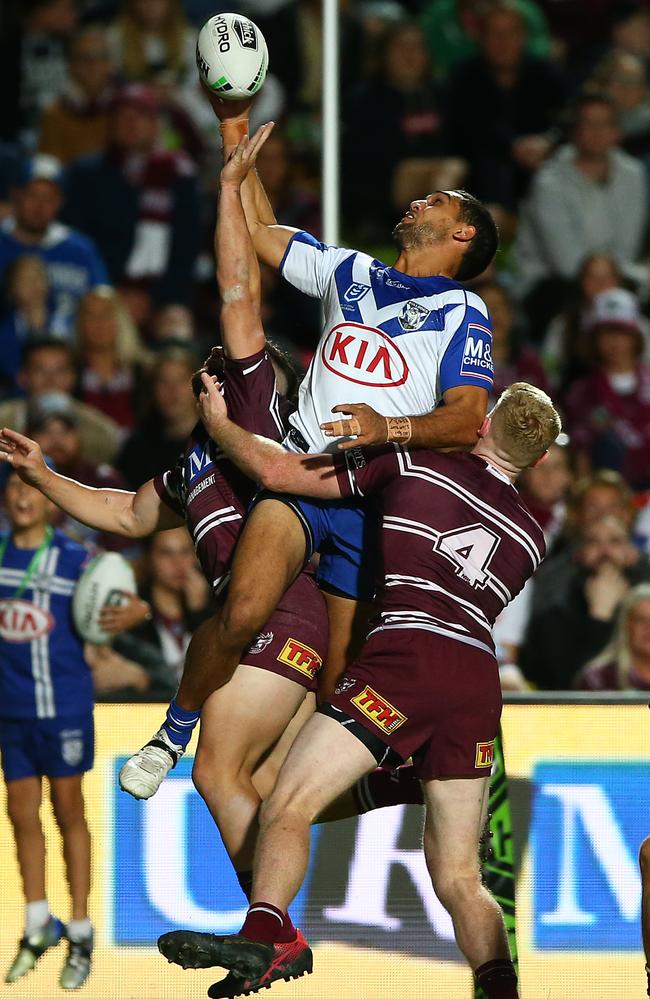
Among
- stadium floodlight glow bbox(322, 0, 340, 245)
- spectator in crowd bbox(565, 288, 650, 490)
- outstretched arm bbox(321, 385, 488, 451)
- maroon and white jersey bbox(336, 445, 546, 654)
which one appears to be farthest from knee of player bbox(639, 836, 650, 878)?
spectator in crowd bbox(565, 288, 650, 490)

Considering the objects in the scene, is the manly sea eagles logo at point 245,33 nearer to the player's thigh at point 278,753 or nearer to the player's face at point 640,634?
the player's thigh at point 278,753

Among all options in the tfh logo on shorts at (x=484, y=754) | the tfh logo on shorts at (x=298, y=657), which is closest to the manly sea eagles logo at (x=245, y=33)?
the tfh logo on shorts at (x=298, y=657)

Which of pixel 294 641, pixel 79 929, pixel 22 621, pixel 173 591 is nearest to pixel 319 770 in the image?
pixel 294 641

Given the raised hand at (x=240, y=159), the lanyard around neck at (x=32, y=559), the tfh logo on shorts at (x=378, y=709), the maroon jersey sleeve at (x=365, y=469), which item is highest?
the raised hand at (x=240, y=159)

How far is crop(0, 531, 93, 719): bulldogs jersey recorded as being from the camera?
23.7ft

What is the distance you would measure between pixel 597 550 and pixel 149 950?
340 cm

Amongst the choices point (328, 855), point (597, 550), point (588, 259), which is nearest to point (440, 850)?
point (328, 855)

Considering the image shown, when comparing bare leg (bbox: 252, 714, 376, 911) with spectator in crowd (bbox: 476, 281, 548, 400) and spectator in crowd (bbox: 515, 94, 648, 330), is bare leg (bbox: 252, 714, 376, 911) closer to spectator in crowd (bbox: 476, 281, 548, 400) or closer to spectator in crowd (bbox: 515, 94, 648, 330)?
spectator in crowd (bbox: 476, 281, 548, 400)

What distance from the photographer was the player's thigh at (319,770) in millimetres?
5113

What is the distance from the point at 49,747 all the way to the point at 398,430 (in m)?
2.50

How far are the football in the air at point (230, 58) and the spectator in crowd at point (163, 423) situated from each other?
4.15 metres

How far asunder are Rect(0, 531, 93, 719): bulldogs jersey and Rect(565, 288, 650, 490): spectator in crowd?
13.1 feet

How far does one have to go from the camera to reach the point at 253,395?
5.85 m

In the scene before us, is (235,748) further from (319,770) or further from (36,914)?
(36,914)
